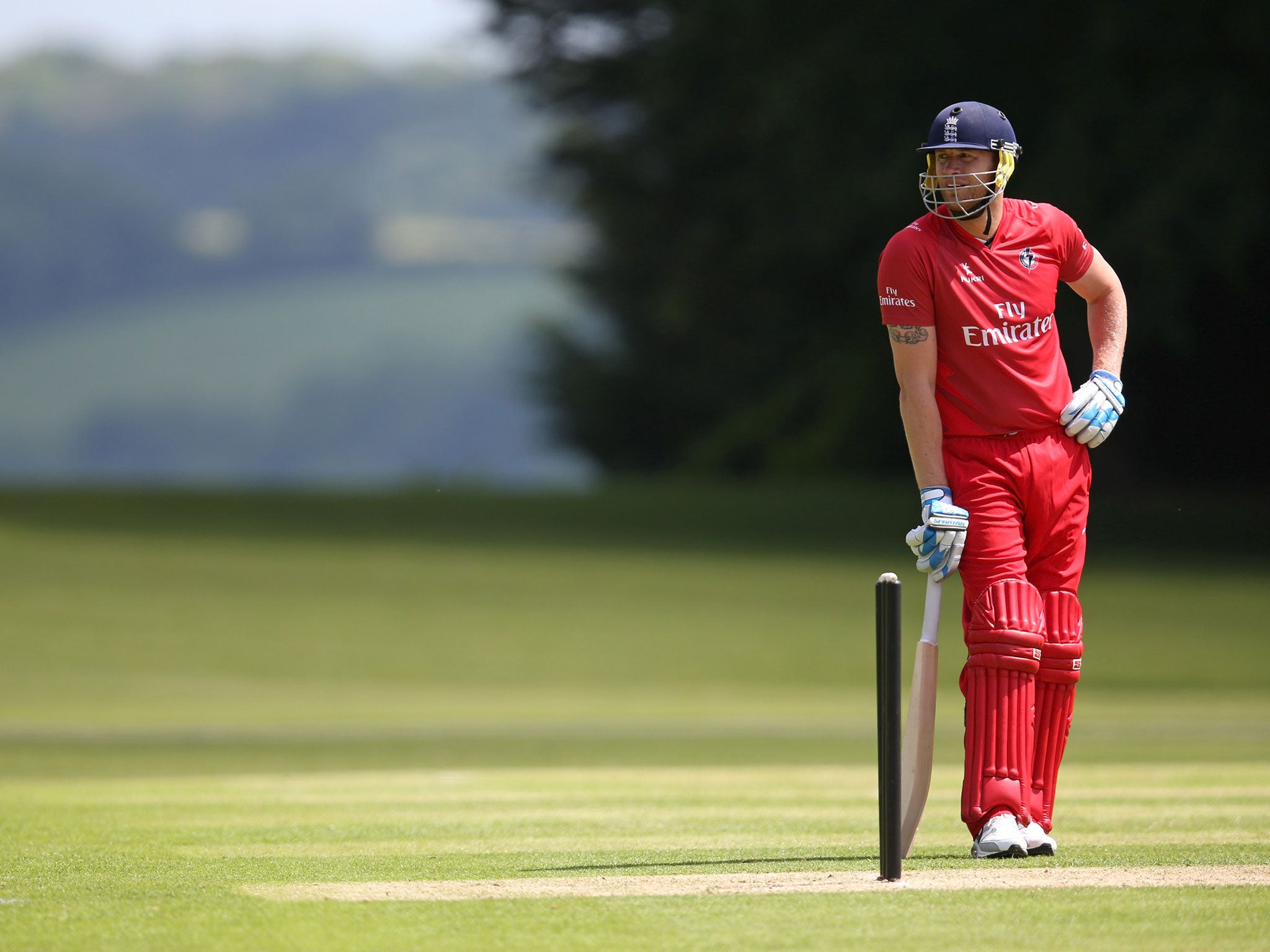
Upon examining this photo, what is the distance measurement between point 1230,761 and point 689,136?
17.2 metres

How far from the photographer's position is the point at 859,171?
22250 mm

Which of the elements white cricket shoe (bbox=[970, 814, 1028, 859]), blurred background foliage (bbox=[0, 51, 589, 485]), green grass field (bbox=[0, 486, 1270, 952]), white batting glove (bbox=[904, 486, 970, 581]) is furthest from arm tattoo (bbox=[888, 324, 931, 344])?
blurred background foliage (bbox=[0, 51, 589, 485])

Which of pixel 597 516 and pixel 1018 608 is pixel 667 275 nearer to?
pixel 597 516

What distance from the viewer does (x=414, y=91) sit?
138625 millimetres

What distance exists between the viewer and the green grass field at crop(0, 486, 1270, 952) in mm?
4105

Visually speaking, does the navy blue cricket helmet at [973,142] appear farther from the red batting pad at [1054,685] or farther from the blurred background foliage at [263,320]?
the blurred background foliage at [263,320]

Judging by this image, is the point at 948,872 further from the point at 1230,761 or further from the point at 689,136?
the point at 689,136

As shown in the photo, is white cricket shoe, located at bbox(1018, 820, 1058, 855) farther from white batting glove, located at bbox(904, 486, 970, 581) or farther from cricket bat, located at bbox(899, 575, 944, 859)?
white batting glove, located at bbox(904, 486, 970, 581)

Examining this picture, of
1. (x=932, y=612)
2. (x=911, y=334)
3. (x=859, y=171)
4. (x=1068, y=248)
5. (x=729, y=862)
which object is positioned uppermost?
(x=859, y=171)

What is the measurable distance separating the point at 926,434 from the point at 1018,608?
22.1 inches

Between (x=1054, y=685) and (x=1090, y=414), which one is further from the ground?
(x=1090, y=414)

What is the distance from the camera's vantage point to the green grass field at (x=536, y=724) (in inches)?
162

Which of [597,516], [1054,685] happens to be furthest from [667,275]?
[1054,685]

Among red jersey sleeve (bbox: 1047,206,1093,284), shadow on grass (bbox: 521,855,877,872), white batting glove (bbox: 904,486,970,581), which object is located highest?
red jersey sleeve (bbox: 1047,206,1093,284)
